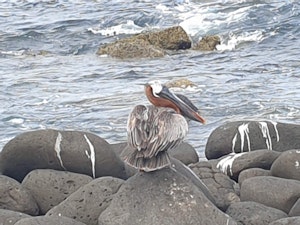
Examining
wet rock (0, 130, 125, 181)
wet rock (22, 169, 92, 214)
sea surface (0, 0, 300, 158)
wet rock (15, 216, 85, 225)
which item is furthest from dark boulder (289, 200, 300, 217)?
sea surface (0, 0, 300, 158)

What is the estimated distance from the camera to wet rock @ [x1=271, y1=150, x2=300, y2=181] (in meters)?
7.43

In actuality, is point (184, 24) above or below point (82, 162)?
below

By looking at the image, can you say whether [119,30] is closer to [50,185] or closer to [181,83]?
[181,83]

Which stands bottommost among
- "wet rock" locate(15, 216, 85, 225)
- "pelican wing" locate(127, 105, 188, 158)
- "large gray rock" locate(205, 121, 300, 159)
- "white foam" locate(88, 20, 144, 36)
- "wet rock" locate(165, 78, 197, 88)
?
"white foam" locate(88, 20, 144, 36)

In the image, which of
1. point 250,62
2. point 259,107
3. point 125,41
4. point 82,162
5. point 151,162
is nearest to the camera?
point 151,162

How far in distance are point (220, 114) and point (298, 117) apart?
119 cm

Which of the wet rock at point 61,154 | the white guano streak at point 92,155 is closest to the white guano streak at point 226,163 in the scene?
the wet rock at point 61,154

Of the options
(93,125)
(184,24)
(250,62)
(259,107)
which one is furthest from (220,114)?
(184,24)

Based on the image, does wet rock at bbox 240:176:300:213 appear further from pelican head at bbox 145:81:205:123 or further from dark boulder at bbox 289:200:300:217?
pelican head at bbox 145:81:205:123

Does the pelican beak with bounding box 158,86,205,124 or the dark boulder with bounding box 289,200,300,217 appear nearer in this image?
the pelican beak with bounding box 158,86,205,124

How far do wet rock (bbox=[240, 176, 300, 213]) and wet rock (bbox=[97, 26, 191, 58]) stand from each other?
11859mm

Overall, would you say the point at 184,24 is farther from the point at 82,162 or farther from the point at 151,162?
the point at 151,162

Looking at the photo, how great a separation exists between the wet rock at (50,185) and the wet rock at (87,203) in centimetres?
44

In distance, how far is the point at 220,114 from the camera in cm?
1259
